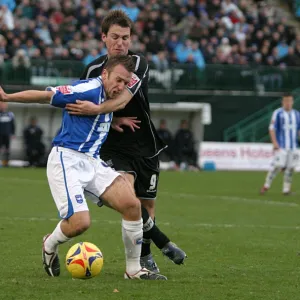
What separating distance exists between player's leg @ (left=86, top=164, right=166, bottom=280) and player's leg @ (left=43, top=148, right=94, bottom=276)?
12 centimetres

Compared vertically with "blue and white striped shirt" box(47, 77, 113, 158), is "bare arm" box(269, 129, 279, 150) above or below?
below

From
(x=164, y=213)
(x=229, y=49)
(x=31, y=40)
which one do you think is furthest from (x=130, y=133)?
(x=229, y=49)

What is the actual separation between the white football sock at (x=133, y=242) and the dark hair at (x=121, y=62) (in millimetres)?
1350

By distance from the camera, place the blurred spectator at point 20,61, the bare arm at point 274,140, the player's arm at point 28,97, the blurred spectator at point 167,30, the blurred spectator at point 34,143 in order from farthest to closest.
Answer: the blurred spectator at point 167,30 → the blurred spectator at point 34,143 → the blurred spectator at point 20,61 → the bare arm at point 274,140 → the player's arm at point 28,97

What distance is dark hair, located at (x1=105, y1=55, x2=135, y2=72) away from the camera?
7570 mm

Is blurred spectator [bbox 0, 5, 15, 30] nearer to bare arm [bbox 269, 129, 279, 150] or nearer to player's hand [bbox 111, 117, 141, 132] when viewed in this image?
bare arm [bbox 269, 129, 279, 150]

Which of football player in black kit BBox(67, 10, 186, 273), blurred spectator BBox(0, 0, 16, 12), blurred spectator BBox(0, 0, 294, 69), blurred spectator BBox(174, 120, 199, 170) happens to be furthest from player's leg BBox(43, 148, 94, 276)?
blurred spectator BBox(0, 0, 16, 12)

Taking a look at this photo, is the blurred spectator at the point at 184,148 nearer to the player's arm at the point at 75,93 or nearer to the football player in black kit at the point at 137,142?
the football player in black kit at the point at 137,142

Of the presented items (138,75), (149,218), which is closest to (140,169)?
(149,218)

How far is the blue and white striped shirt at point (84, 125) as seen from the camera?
296 inches

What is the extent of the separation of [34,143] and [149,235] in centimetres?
1972

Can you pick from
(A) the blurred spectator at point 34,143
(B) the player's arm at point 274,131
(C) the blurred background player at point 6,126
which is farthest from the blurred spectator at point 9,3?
(B) the player's arm at point 274,131

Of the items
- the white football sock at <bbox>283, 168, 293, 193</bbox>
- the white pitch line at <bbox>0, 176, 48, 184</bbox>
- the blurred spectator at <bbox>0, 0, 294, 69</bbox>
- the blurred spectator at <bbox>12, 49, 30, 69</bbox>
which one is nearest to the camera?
the white football sock at <bbox>283, 168, 293, 193</bbox>

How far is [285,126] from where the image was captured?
20.0 meters
